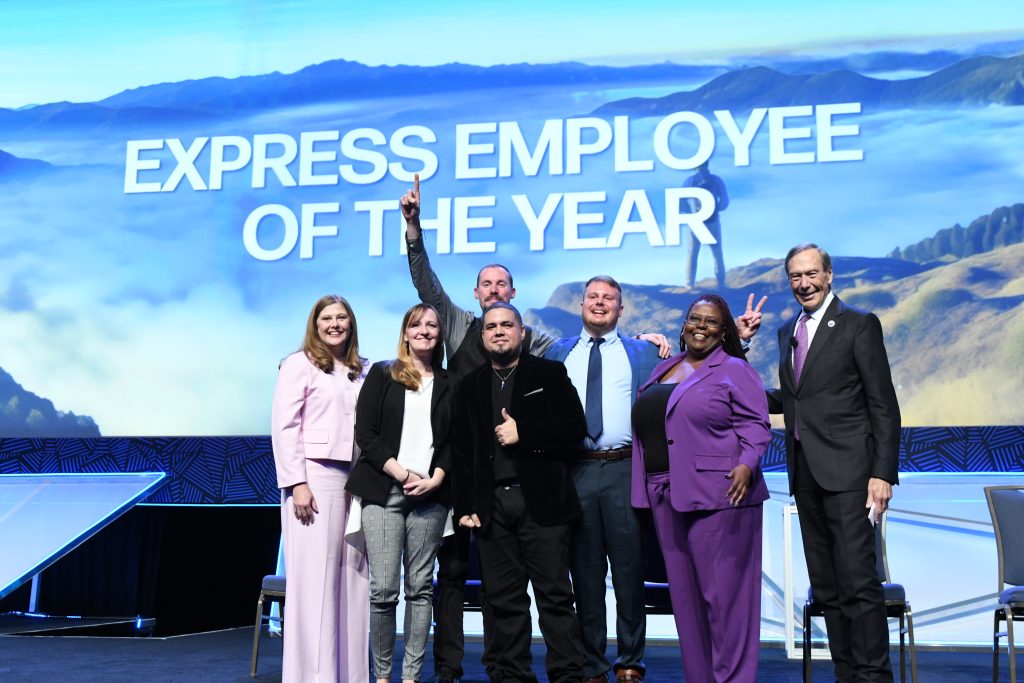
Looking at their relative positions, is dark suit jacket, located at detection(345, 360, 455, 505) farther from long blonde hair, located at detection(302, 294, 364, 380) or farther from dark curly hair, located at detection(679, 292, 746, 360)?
dark curly hair, located at detection(679, 292, 746, 360)

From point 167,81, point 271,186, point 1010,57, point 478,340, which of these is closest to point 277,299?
point 271,186

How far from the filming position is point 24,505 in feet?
18.6

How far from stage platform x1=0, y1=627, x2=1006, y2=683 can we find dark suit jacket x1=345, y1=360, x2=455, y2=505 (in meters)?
1.18

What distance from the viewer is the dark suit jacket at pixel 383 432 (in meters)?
3.11

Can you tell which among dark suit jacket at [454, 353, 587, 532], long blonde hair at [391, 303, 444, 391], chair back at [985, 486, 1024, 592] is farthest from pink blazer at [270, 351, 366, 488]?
chair back at [985, 486, 1024, 592]

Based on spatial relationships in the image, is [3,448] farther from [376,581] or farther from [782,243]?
[782,243]

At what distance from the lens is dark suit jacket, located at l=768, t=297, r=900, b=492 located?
2881 millimetres

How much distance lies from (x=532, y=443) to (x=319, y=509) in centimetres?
71

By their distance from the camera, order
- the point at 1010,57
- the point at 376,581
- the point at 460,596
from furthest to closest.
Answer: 1. the point at 1010,57
2. the point at 460,596
3. the point at 376,581

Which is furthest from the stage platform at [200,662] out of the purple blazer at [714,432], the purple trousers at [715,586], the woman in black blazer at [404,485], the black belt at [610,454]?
the purple blazer at [714,432]

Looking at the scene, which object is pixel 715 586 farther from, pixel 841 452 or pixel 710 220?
pixel 710 220

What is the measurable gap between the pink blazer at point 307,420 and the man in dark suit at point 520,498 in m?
0.38

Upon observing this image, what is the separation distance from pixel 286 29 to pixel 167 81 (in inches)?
31.3

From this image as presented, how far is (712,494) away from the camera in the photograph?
2869mm
